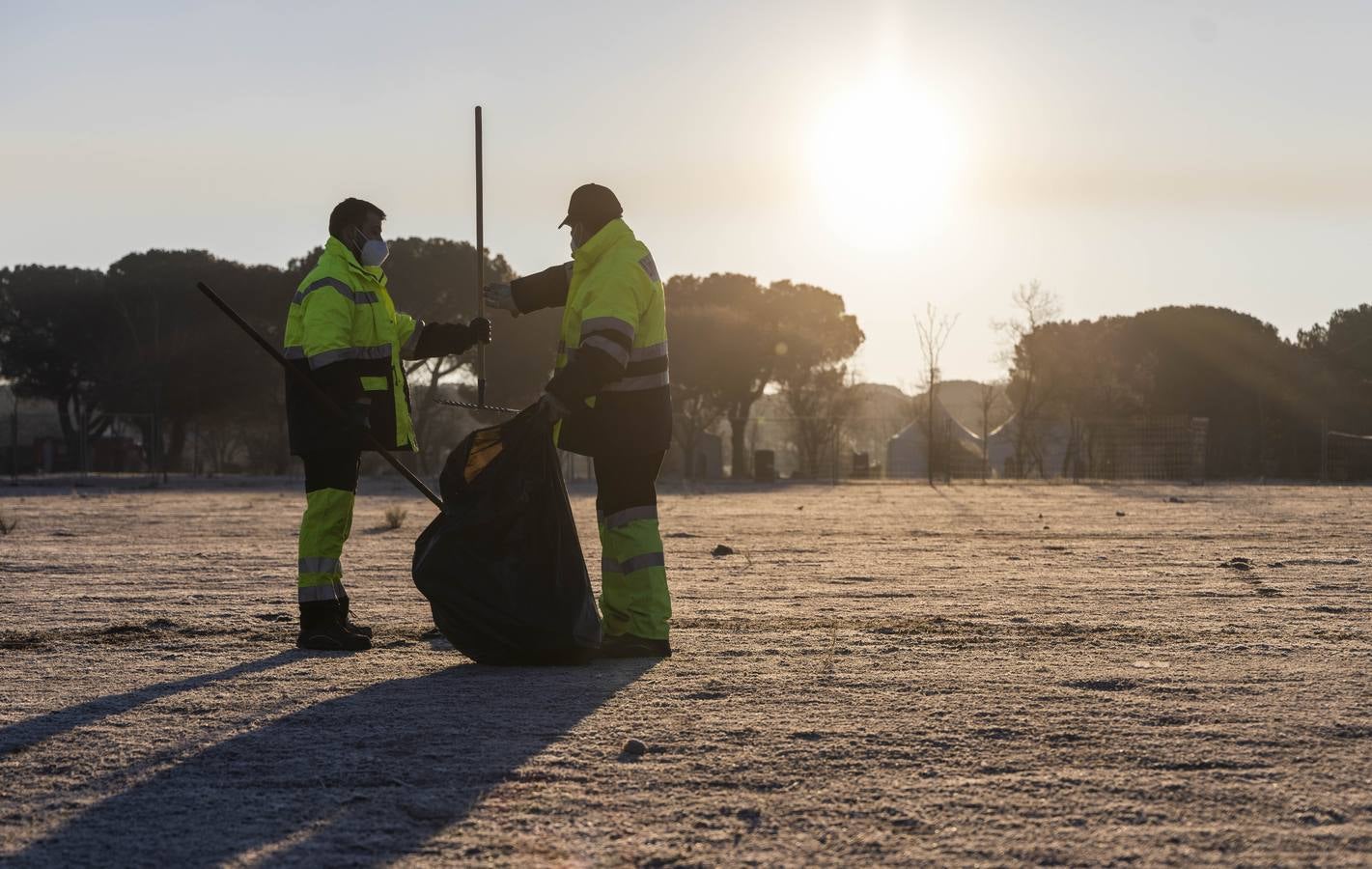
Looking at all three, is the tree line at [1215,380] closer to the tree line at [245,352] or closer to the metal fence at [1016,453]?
the metal fence at [1016,453]

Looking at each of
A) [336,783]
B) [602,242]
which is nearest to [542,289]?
[602,242]

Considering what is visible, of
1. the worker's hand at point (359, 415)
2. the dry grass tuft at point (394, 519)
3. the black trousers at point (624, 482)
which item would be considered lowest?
the dry grass tuft at point (394, 519)

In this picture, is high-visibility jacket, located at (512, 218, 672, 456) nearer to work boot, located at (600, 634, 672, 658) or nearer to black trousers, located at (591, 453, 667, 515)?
black trousers, located at (591, 453, 667, 515)

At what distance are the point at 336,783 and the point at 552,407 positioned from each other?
86.2 inches

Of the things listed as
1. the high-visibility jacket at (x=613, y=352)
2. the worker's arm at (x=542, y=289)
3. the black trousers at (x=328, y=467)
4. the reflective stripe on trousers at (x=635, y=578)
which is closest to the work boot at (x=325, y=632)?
the black trousers at (x=328, y=467)

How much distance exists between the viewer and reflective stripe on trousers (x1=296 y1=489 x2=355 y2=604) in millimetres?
5703

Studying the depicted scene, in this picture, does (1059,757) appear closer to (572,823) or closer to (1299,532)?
(572,823)

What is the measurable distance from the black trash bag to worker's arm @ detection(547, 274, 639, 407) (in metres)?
0.16

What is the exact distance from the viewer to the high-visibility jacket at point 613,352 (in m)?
5.25

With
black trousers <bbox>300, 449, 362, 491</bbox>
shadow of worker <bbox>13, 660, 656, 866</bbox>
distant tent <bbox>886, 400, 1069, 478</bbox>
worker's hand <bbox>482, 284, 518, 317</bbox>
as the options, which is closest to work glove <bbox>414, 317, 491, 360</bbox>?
worker's hand <bbox>482, 284, 518, 317</bbox>

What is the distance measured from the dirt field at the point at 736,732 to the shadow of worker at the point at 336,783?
0.01 meters

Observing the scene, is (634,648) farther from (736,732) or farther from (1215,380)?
(1215,380)

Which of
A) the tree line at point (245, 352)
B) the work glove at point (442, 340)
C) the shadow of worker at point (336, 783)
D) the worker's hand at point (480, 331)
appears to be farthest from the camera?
the tree line at point (245, 352)

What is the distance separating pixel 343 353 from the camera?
5.82 meters
